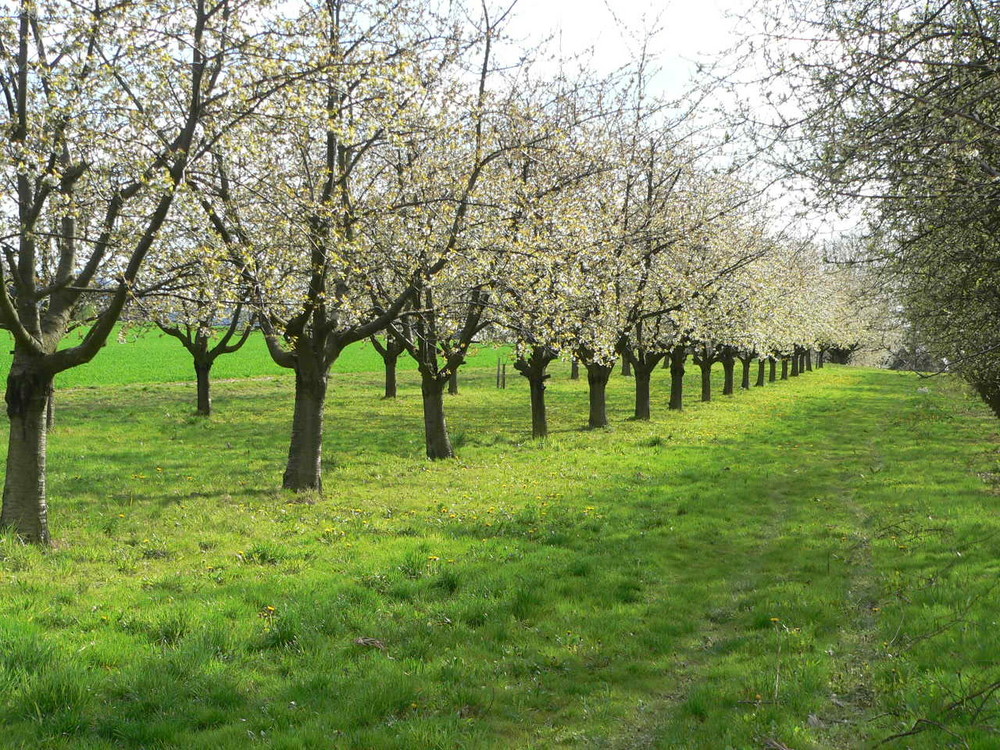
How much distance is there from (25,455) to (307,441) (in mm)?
6339

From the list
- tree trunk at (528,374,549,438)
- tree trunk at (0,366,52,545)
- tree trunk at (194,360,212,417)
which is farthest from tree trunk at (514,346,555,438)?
tree trunk at (0,366,52,545)

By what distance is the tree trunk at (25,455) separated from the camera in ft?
37.7

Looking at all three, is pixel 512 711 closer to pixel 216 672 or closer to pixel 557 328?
pixel 216 672

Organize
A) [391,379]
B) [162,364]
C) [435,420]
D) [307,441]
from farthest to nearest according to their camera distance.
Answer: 1. [162,364]
2. [391,379]
3. [435,420]
4. [307,441]

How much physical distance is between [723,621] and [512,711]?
147 inches

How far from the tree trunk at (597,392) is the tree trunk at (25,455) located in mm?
20050

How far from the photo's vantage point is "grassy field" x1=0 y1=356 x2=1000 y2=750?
6.46 m

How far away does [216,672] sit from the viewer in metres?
7.17

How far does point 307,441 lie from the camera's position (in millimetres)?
17078

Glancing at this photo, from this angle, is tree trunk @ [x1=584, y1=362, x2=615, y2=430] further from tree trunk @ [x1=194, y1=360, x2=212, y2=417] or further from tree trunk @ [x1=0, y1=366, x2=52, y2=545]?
tree trunk @ [x1=0, y1=366, x2=52, y2=545]

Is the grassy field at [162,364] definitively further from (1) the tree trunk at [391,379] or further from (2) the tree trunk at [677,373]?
(2) the tree trunk at [677,373]

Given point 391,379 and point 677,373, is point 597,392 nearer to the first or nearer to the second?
point 677,373

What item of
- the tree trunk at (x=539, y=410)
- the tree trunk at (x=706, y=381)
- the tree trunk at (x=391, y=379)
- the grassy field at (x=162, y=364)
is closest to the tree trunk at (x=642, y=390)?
the tree trunk at (x=539, y=410)

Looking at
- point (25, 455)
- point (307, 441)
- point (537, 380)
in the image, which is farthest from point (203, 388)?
point (25, 455)
